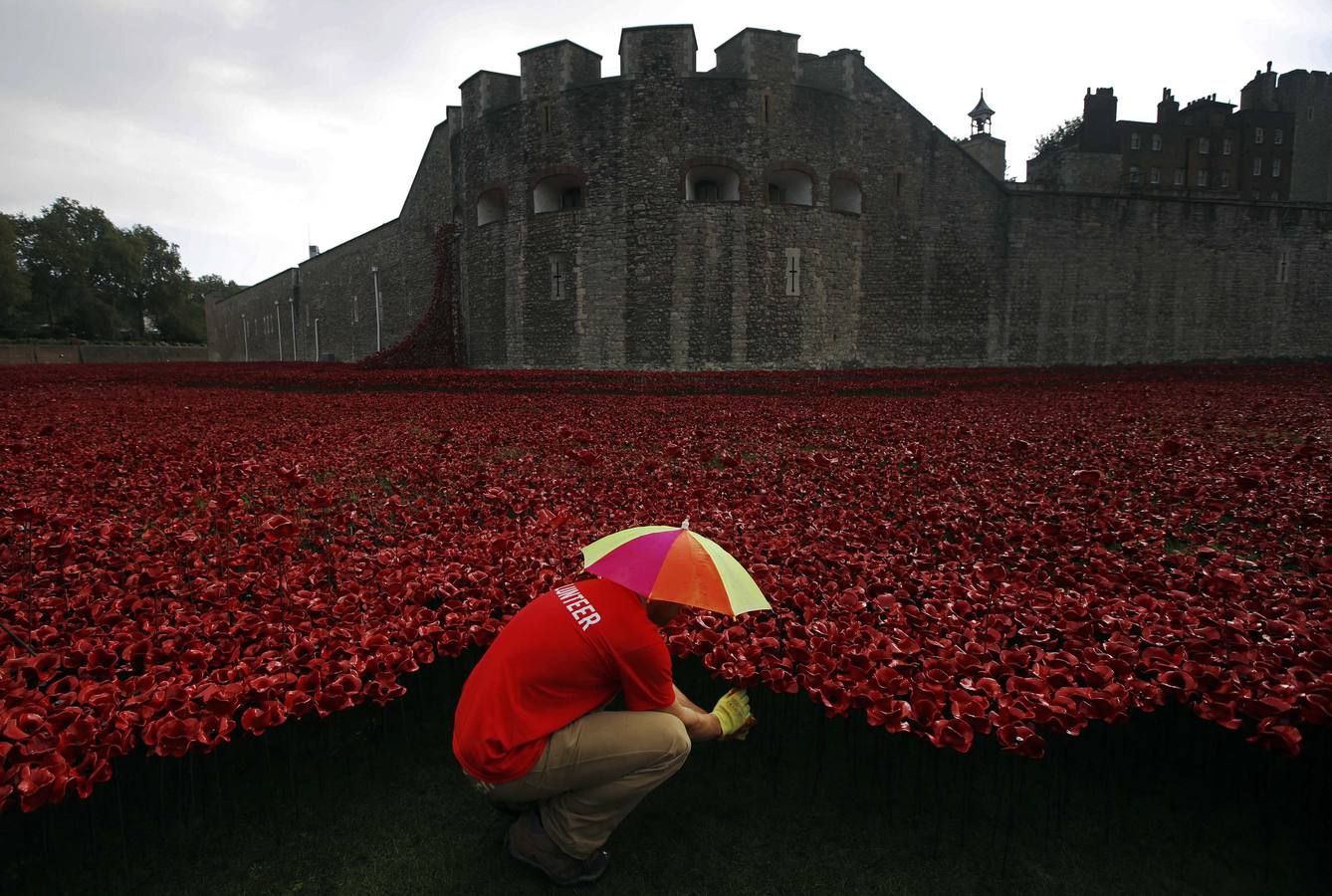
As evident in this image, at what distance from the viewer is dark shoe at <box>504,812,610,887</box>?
223 cm

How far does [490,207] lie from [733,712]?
26488 millimetres

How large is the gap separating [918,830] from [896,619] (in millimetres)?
853

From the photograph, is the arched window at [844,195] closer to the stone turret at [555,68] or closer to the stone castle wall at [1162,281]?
the stone castle wall at [1162,281]

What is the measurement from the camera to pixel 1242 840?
2.34 m

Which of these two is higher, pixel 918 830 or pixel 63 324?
pixel 63 324

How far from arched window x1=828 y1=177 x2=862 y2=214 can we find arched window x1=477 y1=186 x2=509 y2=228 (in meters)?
12.1

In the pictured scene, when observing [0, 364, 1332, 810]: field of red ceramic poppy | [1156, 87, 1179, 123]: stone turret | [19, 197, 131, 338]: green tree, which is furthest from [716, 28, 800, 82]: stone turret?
[19, 197, 131, 338]: green tree

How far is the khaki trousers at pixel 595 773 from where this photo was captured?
7.22 feet

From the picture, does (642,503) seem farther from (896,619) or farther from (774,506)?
(896,619)

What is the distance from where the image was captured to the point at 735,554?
4.07 m

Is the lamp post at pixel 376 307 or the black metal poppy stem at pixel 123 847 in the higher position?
the lamp post at pixel 376 307

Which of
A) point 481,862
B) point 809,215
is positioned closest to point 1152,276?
point 809,215

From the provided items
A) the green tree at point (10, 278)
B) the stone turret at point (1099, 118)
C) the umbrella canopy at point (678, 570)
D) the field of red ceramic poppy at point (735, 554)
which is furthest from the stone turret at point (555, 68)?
the green tree at point (10, 278)

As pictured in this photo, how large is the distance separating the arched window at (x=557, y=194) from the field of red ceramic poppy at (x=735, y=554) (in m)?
17.2
